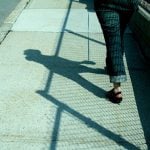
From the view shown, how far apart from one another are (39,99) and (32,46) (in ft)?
7.30

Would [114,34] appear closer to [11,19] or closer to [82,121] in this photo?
[82,121]

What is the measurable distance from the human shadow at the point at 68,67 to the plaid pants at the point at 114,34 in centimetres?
47

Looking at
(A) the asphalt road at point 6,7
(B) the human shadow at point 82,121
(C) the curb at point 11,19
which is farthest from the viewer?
(A) the asphalt road at point 6,7

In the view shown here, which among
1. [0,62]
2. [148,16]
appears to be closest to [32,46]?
[0,62]

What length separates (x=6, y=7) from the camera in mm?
10734

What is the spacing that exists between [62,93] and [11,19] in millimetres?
3963

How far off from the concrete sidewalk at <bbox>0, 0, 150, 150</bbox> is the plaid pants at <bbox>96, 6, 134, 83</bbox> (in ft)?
1.35

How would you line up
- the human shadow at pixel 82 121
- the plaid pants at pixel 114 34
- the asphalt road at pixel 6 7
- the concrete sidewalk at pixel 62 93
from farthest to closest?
the asphalt road at pixel 6 7 → the plaid pants at pixel 114 34 → the concrete sidewalk at pixel 62 93 → the human shadow at pixel 82 121

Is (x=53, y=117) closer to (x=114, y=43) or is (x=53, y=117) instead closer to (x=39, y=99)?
(x=39, y=99)

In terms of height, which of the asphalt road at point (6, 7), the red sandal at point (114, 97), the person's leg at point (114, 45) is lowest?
the asphalt road at point (6, 7)

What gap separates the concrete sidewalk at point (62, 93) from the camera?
4.62 meters

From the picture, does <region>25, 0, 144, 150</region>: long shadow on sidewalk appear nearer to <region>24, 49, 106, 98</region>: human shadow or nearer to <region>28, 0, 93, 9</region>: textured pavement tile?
<region>24, 49, 106, 98</region>: human shadow

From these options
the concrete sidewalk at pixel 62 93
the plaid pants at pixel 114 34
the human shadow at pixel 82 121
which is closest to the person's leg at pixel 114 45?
the plaid pants at pixel 114 34

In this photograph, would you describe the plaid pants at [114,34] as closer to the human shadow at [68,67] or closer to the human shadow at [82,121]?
the human shadow at [68,67]
